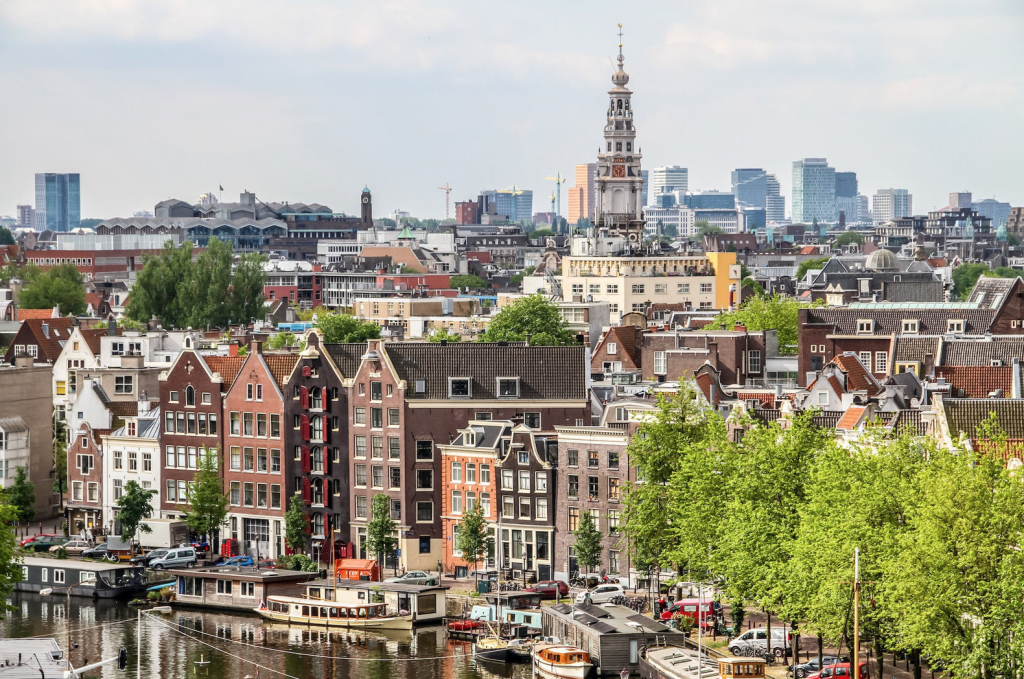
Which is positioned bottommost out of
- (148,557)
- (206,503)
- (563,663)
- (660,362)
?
(563,663)

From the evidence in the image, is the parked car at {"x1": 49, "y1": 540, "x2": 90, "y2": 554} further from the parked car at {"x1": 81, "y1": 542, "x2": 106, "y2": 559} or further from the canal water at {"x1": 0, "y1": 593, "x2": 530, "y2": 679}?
the canal water at {"x1": 0, "y1": 593, "x2": 530, "y2": 679}

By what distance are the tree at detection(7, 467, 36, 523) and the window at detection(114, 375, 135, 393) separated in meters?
9.66

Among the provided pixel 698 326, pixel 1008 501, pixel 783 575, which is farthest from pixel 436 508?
pixel 698 326

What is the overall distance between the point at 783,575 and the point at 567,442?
97.5ft

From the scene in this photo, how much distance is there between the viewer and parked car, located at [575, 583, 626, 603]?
4199 inches

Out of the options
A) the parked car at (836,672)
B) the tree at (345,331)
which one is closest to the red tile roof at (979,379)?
the parked car at (836,672)

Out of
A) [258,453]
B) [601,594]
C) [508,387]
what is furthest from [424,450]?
[601,594]

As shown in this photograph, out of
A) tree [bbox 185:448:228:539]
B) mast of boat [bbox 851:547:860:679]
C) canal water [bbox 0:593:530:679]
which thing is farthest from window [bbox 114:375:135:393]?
mast of boat [bbox 851:547:860:679]

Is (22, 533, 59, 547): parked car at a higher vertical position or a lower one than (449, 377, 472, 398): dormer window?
lower

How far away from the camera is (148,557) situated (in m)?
127

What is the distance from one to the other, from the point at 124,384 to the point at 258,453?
23295mm

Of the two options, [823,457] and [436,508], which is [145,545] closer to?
[436,508]

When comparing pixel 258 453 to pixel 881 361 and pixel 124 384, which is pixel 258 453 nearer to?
pixel 124 384

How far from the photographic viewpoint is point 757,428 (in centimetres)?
9931
